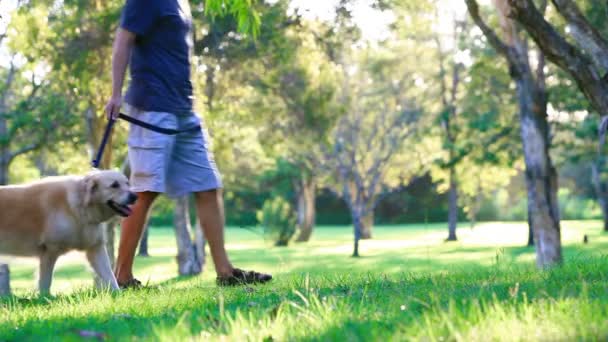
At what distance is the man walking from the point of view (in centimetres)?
602

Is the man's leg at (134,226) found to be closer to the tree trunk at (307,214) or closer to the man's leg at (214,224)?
the man's leg at (214,224)

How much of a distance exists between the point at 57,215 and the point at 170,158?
91 cm

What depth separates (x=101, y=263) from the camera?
244 inches

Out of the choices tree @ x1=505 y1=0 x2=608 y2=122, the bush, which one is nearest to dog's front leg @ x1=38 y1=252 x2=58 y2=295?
tree @ x1=505 y1=0 x2=608 y2=122

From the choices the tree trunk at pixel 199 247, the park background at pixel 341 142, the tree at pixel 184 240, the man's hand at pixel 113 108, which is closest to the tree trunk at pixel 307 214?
the park background at pixel 341 142

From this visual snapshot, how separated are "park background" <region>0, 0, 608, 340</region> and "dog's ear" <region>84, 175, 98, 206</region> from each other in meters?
0.70

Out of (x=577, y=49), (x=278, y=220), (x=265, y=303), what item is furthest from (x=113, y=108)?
(x=278, y=220)

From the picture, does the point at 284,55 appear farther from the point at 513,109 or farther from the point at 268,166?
the point at 268,166

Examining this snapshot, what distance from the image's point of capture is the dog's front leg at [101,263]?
6211 mm

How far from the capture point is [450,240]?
4594 centimetres

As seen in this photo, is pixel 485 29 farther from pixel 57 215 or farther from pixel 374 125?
pixel 374 125

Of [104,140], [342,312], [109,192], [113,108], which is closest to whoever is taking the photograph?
[342,312]

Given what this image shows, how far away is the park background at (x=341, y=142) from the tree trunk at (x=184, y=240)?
0.06 metres

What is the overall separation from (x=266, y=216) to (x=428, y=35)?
43.4 feet
